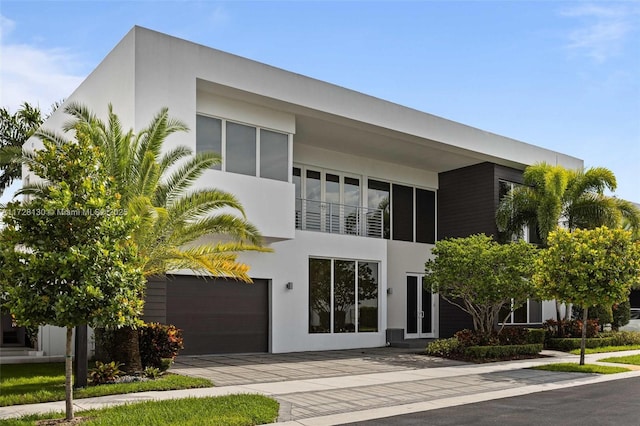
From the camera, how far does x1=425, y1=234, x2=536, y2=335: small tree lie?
17.7 meters

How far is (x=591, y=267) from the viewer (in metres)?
16.4

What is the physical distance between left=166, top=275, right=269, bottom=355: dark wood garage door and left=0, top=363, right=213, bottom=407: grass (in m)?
3.64

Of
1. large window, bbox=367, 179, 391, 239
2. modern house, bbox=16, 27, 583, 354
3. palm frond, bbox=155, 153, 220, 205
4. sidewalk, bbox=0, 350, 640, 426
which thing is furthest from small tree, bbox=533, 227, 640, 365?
palm frond, bbox=155, 153, 220, 205

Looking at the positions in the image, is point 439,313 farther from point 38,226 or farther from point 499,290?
point 38,226

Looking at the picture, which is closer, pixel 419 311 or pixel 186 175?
pixel 186 175

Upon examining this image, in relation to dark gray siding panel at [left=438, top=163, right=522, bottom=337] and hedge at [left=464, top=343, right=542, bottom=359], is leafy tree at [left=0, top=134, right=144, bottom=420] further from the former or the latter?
dark gray siding panel at [left=438, top=163, right=522, bottom=337]

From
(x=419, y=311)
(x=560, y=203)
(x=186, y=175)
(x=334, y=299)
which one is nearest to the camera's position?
(x=186, y=175)

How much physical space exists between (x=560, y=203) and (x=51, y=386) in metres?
17.5

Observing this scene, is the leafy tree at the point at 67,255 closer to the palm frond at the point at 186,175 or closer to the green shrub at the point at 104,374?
the green shrub at the point at 104,374

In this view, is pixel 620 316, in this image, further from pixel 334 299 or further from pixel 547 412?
pixel 547 412

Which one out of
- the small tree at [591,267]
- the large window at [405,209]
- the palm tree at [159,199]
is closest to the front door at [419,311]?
the large window at [405,209]

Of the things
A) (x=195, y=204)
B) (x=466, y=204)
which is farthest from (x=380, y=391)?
(x=466, y=204)

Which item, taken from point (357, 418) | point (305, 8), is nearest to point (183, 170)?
point (305, 8)

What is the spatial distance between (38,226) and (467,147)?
1619 centimetres
